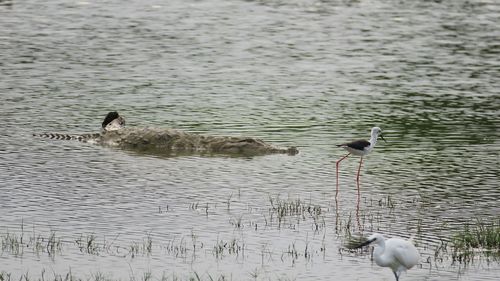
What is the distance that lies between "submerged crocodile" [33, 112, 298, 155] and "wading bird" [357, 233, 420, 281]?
9129 mm

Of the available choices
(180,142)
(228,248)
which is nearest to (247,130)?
(180,142)

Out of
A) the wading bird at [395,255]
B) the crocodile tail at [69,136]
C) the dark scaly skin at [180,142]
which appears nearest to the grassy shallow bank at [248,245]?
the wading bird at [395,255]

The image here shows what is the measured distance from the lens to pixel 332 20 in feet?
145

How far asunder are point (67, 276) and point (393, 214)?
5.86 metres

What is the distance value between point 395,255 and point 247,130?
11.9 meters

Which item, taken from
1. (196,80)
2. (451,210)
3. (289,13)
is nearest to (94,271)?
(451,210)

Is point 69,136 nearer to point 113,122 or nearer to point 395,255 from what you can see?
point 113,122

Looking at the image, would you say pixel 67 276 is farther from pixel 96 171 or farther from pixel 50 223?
pixel 96 171

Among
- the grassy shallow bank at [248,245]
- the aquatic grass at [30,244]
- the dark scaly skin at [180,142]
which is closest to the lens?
the grassy shallow bank at [248,245]

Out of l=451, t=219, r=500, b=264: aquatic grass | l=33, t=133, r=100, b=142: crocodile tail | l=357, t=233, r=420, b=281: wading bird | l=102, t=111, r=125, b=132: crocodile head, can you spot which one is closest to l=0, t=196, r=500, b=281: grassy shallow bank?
l=451, t=219, r=500, b=264: aquatic grass

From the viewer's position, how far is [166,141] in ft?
81.4

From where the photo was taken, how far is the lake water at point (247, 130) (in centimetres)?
1680

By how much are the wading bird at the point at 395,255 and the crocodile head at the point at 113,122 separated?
1184 centimetres

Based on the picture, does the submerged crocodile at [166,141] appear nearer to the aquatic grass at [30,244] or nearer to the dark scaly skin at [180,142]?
the dark scaly skin at [180,142]
